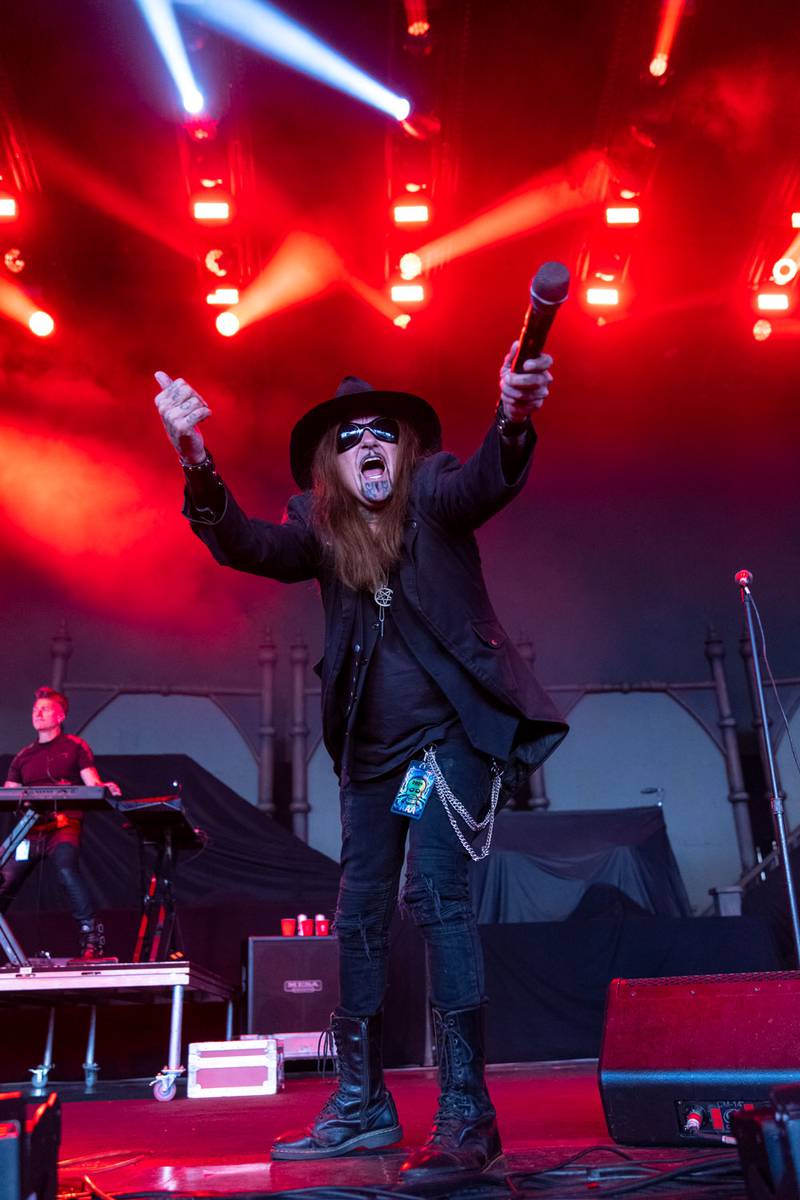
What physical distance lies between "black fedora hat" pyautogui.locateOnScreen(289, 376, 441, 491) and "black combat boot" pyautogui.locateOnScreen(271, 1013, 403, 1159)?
4.45 feet

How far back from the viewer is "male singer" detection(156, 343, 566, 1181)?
2029mm

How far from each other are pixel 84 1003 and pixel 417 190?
21.3ft

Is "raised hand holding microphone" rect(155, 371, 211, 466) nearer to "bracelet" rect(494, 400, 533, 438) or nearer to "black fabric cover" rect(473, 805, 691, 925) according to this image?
"bracelet" rect(494, 400, 533, 438)

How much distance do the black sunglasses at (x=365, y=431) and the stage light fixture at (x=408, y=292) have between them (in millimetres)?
6608

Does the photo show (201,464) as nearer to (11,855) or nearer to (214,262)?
(11,855)

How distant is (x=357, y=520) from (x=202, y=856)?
564 centimetres

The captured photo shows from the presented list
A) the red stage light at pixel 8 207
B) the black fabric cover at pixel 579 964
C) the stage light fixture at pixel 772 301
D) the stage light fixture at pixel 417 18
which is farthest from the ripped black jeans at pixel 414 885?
the stage light fixture at pixel 772 301

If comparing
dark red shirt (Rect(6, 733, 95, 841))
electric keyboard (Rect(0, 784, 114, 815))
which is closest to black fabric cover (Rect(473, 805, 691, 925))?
dark red shirt (Rect(6, 733, 95, 841))

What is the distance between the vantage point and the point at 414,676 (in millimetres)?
2270

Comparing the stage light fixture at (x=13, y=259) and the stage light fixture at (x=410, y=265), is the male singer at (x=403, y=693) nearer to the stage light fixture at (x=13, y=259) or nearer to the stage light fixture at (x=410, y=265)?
the stage light fixture at (x=410, y=265)

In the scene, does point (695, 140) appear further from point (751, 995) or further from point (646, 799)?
point (751, 995)

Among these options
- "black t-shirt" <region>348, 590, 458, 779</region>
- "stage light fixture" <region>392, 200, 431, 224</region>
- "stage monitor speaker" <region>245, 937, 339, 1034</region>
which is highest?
"stage light fixture" <region>392, 200, 431, 224</region>

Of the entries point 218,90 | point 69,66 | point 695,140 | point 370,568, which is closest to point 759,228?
point 695,140

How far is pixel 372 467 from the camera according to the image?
2.47 meters
